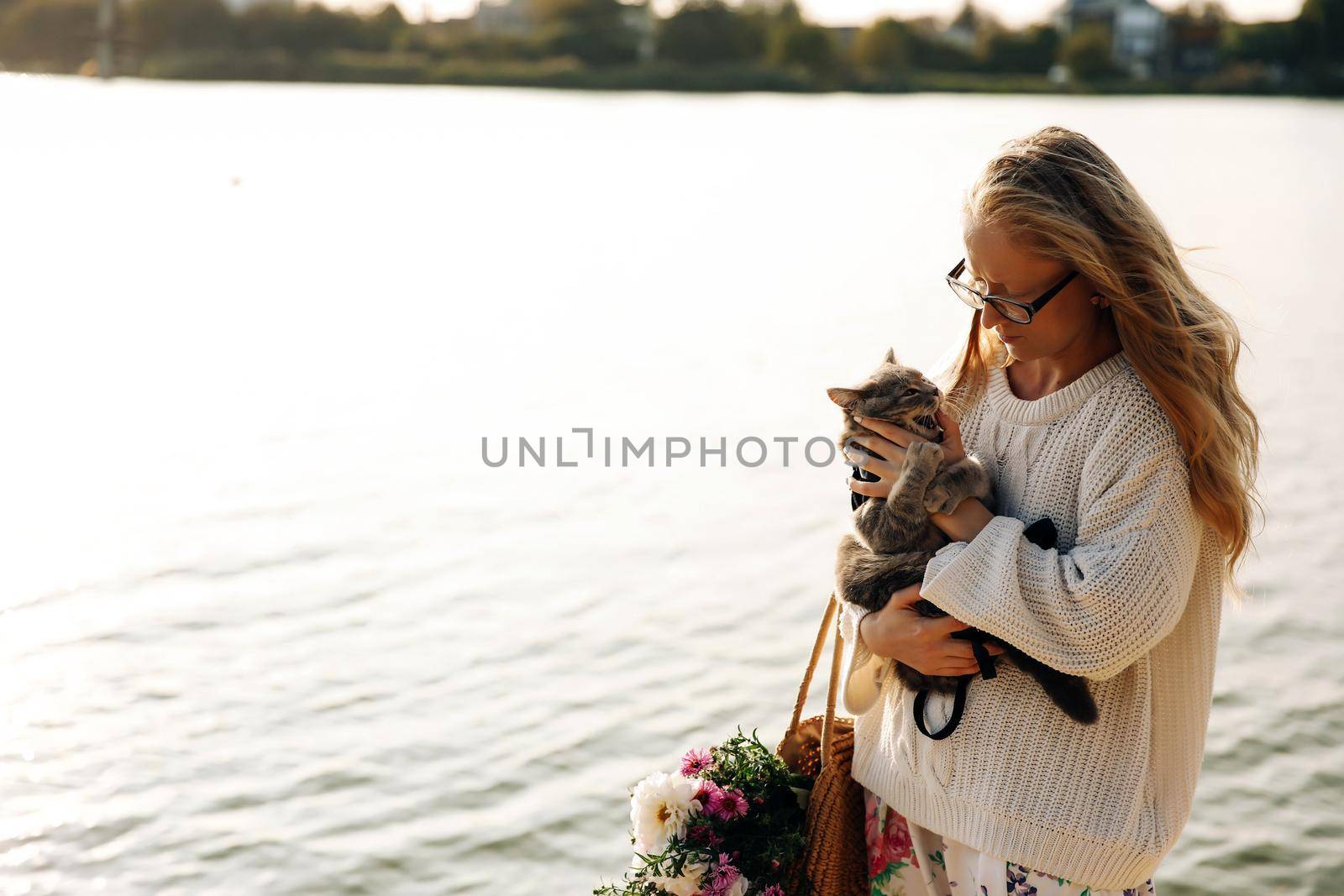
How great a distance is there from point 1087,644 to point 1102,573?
11 cm

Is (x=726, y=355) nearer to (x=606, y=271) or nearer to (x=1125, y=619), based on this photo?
(x=606, y=271)

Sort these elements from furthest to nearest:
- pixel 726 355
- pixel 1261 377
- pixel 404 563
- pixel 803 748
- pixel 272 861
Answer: pixel 726 355 < pixel 1261 377 < pixel 404 563 < pixel 272 861 < pixel 803 748

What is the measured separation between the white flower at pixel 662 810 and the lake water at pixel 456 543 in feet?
4.43

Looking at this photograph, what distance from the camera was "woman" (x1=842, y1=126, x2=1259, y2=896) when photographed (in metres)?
1.81

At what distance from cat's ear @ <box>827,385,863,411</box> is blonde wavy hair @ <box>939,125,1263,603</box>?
0.46 m

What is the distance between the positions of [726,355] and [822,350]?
918 mm

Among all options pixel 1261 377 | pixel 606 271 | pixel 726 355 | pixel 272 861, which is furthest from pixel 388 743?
pixel 606 271

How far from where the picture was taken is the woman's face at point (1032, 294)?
1.88 meters

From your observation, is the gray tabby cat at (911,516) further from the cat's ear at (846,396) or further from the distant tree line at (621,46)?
the distant tree line at (621,46)

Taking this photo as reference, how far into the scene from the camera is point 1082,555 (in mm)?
1822

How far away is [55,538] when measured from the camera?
656cm

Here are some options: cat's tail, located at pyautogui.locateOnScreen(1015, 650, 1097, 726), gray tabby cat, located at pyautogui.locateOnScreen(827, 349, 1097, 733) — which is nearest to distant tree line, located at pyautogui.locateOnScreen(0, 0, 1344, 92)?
gray tabby cat, located at pyautogui.locateOnScreen(827, 349, 1097, 733)

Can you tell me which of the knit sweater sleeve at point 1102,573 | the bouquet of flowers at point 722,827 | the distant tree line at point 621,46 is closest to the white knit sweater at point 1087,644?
the knit sweater sleeve at point 1102,573

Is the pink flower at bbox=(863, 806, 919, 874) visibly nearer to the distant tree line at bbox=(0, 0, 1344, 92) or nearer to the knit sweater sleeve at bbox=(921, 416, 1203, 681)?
the knit sweater sleeve at bbox=(921, 416, 1203, 681)
